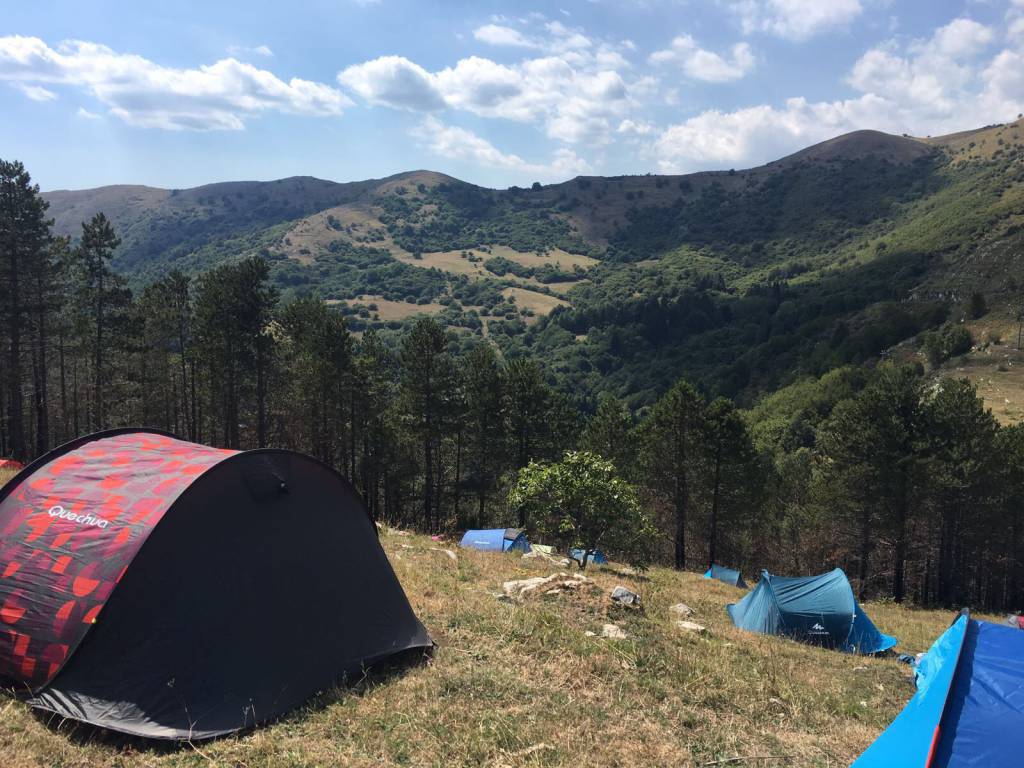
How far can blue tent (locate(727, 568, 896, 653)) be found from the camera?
621 inches

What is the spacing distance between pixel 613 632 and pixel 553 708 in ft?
9.18

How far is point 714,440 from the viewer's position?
111 ft

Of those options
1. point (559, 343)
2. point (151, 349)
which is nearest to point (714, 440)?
point (151, 349)

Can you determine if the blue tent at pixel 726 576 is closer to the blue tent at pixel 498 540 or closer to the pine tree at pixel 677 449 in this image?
the pine tree at pixel 677 449

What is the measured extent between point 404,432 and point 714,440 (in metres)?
18.2

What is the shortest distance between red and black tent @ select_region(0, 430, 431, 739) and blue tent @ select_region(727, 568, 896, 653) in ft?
39.5

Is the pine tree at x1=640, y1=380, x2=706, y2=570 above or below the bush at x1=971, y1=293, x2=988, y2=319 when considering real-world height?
below

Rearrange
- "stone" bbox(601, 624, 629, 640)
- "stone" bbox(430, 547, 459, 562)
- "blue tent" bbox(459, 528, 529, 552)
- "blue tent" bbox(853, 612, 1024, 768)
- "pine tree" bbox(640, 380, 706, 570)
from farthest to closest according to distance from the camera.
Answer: "pine tree" bbox(640, 380, 706, 570) < "blue tent" bbox(459, 528, 529, 552) < "stone" bbox(430, 547, 459, 562) < "stone" bbox(601, 624, 629, 640) < "blue tent" bbox(853, 612, 1024, 768)

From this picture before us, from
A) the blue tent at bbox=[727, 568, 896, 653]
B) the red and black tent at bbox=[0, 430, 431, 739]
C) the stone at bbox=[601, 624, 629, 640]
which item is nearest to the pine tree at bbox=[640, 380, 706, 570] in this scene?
the blue tent at bbox=[727, 568, 896, 653]

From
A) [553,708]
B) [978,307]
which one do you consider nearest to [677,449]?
[553,708]

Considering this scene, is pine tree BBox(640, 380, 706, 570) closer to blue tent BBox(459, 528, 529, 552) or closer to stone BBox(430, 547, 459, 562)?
blue tent BBox(459, 528, 529, 552)

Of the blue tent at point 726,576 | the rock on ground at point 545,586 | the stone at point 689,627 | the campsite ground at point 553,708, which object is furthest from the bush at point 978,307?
the rock on ground at point 545,586

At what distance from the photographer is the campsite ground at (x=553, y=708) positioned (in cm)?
587

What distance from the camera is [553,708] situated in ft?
22.8
